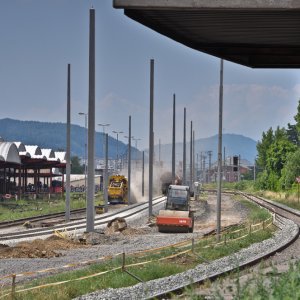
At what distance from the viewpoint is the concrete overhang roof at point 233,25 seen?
43.4 ft

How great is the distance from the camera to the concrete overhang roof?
13.2 meters

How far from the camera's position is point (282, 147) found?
4727 inches

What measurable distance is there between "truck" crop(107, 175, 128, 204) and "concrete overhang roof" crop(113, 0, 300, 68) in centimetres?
6431

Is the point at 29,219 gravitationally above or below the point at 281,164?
below

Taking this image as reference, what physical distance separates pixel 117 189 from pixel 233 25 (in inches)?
2744

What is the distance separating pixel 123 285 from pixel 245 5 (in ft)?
29.4

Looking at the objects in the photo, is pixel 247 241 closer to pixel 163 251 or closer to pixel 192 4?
pixel 163 251

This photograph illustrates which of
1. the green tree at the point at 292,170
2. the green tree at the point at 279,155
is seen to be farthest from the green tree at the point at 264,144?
the green tree at the point at 292,170

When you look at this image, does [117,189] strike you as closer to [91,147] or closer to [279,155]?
[279,155]

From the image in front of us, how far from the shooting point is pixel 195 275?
2205 cm

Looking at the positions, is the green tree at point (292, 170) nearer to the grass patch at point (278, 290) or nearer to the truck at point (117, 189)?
the truck at point (117, 189)

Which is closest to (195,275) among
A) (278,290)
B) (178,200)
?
(278,290)

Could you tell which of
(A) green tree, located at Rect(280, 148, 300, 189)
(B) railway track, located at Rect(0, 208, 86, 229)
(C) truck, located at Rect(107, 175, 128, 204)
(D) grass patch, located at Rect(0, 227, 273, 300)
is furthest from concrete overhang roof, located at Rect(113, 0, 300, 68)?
(A) green tree, located at Rect(280, 148, 300, 189)

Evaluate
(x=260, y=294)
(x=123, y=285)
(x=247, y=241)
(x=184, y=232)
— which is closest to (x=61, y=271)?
(x=123, y=285)
